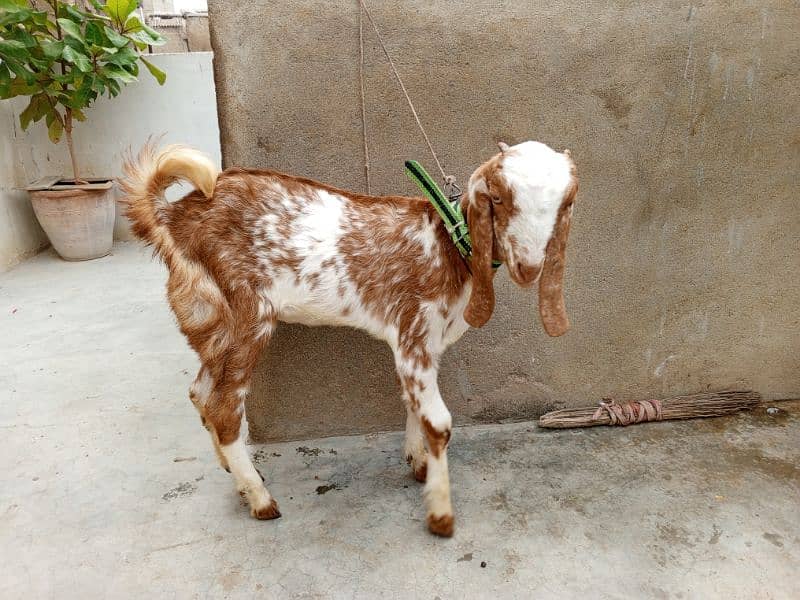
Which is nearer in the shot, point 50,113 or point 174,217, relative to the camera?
point 174,217

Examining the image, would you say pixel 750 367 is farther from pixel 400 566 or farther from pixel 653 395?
pixel 400 566

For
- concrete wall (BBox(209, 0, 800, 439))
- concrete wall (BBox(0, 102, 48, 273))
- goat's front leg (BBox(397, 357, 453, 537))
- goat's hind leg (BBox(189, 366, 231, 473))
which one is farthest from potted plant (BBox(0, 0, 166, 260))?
goat's front leg (BBox(397, 357, 453, 537))

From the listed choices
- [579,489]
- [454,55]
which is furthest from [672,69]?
[579,489]

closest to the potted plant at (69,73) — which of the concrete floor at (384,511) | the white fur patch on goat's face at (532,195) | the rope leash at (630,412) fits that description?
the concrete floor at (384,511)

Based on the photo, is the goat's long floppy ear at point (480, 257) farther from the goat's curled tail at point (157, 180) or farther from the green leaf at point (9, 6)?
the green leaf at point (9, 6)

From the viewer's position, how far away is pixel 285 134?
78.7 inches

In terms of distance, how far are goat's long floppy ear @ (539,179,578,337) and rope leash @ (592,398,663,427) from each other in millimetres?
1005

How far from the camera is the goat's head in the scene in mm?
1404

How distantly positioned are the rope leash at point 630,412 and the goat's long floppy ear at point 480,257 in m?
1.05

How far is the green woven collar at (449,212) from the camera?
5.37 ft

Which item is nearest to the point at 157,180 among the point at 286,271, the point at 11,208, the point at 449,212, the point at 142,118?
the point at 286,271

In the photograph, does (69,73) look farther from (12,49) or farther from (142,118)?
(142,118)

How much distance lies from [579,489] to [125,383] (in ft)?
7.20

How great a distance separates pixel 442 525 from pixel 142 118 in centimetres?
506
